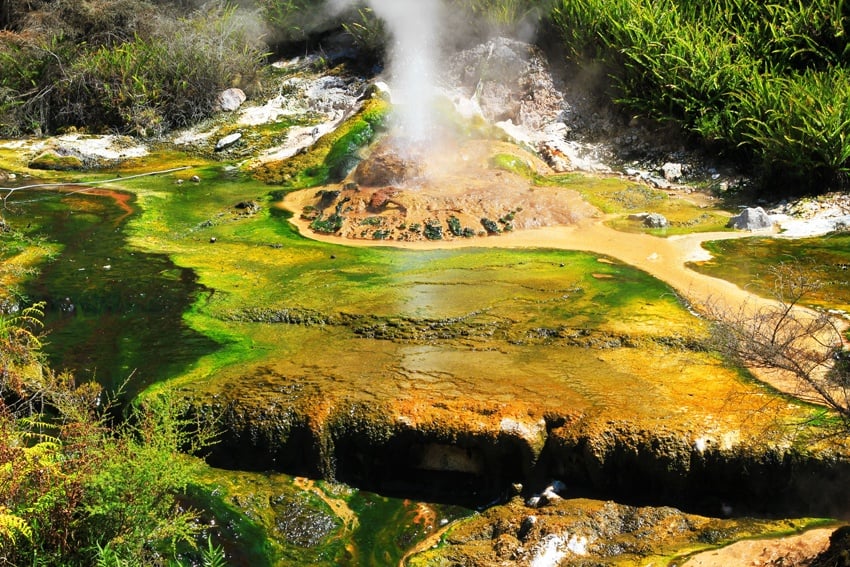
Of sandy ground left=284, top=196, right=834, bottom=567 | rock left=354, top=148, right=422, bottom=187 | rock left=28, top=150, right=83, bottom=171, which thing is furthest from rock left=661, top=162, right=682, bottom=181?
rock left=28, top=150, right=83, bottom=171

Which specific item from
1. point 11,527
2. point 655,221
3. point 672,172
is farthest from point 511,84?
point 11,527

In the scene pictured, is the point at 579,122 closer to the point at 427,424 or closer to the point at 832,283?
the point at 832,283

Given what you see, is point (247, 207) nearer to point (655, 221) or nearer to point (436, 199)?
point (436, 199)

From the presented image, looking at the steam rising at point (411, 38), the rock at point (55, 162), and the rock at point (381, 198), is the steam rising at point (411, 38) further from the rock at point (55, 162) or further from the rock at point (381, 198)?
the rock at point (55, 162)

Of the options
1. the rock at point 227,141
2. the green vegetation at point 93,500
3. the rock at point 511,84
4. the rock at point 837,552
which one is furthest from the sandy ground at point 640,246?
the rock at point 511,84

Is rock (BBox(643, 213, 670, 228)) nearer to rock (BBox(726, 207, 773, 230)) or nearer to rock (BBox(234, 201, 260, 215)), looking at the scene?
rock (BBox(726, 207, 773, 230))

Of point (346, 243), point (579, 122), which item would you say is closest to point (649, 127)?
point (579, 122)
